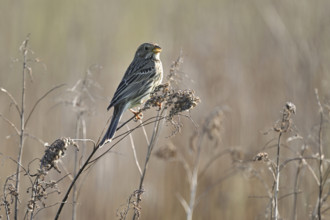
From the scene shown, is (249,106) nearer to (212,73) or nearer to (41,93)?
(212,73)

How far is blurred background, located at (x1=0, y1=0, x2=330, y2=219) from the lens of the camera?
19.8 ft

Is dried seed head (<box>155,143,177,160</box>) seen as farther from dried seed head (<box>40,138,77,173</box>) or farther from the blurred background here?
dried seed head (<box>40,138,77,173</box>)

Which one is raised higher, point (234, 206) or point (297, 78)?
point (297, 78)

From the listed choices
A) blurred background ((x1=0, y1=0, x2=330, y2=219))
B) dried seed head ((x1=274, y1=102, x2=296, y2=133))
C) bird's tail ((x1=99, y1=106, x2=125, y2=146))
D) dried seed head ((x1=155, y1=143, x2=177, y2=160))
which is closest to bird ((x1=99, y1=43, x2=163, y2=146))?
bird's tail ((x1=99, y1=106, x2=125, y2=146))

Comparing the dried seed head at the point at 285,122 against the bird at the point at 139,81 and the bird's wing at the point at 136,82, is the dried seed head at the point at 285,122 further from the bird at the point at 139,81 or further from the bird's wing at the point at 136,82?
the bird's wing at the point at 136,82

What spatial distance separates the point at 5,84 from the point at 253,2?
419 cm

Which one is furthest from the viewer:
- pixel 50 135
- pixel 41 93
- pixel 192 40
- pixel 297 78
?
pixel 192 40

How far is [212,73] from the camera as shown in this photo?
6.92 meters

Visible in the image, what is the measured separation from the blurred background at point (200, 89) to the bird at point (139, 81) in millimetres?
635

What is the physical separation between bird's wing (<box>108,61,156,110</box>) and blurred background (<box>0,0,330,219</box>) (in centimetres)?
71

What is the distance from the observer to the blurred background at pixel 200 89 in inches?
238

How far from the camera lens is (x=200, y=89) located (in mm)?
6832

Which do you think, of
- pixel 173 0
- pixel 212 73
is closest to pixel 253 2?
pixel 173 0

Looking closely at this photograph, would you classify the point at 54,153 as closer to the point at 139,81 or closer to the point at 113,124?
the point at 113,124
